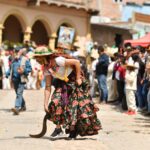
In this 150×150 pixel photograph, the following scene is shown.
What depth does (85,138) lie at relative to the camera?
32.6ft

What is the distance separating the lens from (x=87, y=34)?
3903 centimetres

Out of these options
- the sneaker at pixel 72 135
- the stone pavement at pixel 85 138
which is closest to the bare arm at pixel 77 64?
the sneaker at pixel 72 135

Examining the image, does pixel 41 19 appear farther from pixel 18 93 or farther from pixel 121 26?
pixel 18 93

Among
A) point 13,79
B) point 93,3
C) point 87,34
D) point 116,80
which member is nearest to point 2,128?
point 13,79

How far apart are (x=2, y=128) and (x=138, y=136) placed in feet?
8.94

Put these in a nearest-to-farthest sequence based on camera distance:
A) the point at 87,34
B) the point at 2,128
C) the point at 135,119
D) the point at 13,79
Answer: the point at 2,128 < the point at 135,119 < the point at 13,79 < the point at 87,34

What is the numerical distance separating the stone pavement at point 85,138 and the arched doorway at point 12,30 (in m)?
21.3

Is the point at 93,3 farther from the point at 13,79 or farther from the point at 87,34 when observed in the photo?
the point at 13,79

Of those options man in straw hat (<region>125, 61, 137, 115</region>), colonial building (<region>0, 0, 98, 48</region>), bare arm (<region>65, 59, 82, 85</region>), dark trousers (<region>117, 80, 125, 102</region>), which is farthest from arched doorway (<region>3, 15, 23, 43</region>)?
bare arm (<region>65, 59, 82, 85</region>)

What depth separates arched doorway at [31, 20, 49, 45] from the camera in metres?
39.1

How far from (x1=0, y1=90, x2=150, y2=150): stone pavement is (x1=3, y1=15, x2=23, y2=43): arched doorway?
21.3 metres

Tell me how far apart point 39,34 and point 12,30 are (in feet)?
7.61

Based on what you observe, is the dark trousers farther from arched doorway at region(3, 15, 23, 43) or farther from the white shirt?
arched doorway at region(3, 15, 23, 43)

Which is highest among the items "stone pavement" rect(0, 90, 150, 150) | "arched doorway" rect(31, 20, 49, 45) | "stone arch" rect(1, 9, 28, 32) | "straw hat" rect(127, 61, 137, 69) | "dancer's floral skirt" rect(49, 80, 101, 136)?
"stone arch" rect(1, 9, 28, 32)
